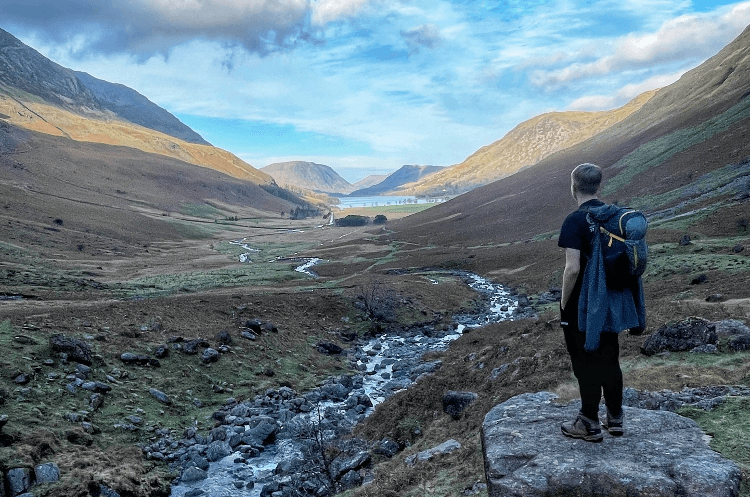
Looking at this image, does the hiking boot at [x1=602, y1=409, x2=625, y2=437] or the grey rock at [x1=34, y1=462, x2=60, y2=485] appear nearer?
the hiking boot at [x1=602, y1=409, x2=625, y2=437]

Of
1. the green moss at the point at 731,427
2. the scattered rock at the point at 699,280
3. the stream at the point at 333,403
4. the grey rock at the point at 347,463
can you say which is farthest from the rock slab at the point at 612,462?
the scattered rock at the point at 699,280

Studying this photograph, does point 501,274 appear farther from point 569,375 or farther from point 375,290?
point 569,375

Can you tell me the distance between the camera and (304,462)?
1381 centimetres

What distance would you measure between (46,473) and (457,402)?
1168cm

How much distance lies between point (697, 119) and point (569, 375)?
105763mm

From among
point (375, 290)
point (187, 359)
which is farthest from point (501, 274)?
point (187, 359)

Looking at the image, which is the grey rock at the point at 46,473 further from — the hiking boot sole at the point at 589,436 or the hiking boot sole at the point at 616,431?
the hiking boot sole at the point at 616,431

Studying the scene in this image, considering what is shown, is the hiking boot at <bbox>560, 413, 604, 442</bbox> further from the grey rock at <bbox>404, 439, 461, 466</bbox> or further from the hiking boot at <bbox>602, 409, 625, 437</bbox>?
the grey rock at <bbox>404, 439, 461, 466</bbox>

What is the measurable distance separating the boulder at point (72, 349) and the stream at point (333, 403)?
5.89 m

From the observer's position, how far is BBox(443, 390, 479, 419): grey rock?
14391mm

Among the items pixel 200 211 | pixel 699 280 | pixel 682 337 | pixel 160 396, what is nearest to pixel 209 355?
pixel 160 396

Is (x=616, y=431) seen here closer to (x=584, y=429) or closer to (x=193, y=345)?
(x=584, y=429)

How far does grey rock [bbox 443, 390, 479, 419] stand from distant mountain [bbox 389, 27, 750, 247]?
37156 millimetres

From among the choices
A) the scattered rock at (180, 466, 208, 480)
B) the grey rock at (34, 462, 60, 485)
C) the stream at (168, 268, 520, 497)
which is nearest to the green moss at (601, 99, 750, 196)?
the stream at (168, 268, 520, 497)
